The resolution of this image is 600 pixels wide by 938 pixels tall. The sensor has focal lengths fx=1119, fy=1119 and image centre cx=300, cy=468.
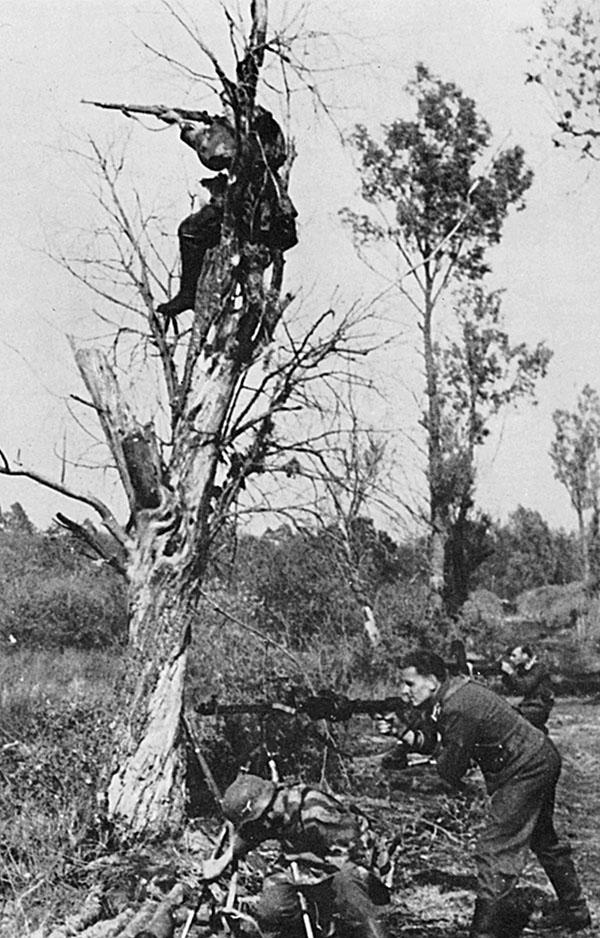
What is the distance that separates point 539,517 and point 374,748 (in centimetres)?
4797

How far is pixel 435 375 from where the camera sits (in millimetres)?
29047

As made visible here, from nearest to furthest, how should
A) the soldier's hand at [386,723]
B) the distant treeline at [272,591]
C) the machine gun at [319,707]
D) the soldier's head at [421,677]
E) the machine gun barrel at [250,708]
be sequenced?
the soldier's head at [421,677]
the soldier's hand at [386,723]
the machine gun at [319,707]
the machine gun barrel at [250,708]
the distant treeline at [272,591]

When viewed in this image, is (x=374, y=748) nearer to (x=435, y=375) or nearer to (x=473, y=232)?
(x=435, y=375)

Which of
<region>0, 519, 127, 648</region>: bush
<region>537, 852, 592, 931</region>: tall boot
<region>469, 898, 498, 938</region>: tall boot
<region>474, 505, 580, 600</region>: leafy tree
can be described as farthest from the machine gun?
<region>474, 505, 580, 600</region>: leafy tree

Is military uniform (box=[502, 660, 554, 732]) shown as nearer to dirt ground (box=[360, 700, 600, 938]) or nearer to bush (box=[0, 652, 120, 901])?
dirt ground (box=[360, 700, 600, 938])

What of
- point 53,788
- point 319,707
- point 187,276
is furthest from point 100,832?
point 187,276

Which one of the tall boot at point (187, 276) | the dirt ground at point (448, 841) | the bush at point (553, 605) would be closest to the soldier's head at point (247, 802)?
the dirt ground at point (448, 841)

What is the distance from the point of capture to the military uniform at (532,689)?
1007cm

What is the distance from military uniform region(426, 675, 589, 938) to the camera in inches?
249

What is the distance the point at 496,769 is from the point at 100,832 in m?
3.11

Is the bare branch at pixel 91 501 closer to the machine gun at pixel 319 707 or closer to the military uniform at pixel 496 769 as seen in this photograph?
the machine gun at pixel 319 707

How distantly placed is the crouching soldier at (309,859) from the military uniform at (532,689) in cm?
388

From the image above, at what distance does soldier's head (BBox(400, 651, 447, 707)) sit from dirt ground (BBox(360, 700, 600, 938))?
1.26 metres

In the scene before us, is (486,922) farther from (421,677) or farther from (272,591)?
(272,591)
